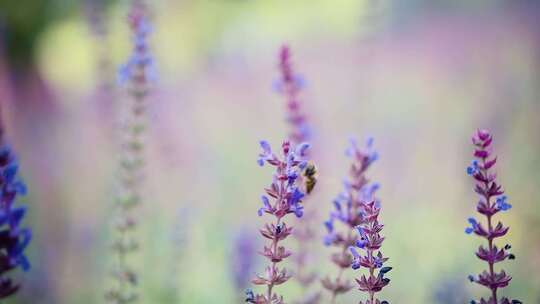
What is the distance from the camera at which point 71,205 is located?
2184 mm

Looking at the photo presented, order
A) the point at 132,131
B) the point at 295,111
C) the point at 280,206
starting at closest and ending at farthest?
the point at 280,206 → the point at 295,111 → the point at 132,131

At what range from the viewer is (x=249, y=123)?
2.45 meters

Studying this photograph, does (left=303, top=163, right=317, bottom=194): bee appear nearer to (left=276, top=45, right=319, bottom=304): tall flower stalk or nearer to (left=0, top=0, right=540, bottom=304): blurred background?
(left=276, top=45, right=319, bottom=304): tall flower stalk

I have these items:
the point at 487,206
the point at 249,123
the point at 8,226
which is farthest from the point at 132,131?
the point at 249,123

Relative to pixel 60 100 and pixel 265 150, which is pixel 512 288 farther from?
pixel 60 100

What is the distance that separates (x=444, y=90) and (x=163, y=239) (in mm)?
1123

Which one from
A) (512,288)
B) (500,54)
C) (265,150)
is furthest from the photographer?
(500,54)

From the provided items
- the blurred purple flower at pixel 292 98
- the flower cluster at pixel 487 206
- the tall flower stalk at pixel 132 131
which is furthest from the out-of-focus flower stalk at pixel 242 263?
the flower cluster at pixel 487 206

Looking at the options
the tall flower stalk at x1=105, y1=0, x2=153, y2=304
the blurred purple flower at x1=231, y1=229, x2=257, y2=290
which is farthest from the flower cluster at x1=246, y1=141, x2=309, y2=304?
the blurred purple flower at x1=231, y1=229, x2=257, y2=290

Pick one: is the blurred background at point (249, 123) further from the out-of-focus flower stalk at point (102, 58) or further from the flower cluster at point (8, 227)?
the flower cluster at point (8, 227)

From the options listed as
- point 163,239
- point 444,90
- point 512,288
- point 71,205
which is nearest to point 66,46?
point 71,205

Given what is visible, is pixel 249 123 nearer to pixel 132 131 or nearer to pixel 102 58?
pixel 102 58

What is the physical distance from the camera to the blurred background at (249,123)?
177 centimetres

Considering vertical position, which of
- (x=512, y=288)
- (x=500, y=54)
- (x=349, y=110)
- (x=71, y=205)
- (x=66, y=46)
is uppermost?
(x=66, y=46)
